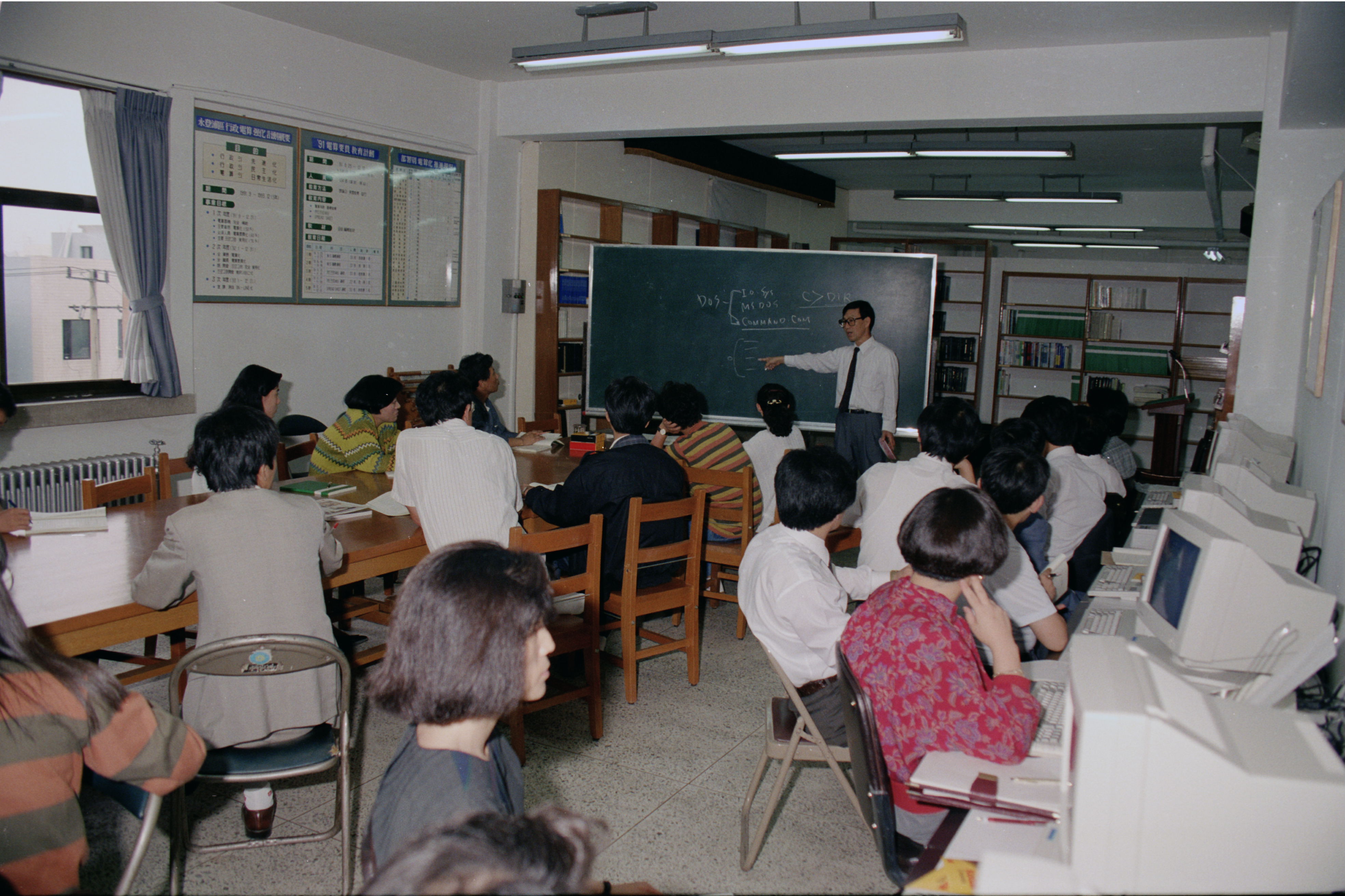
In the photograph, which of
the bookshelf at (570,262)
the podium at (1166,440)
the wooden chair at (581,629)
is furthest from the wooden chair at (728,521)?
the podium at (1166,440)

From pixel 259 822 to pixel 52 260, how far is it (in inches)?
124

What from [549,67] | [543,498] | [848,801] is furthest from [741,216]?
[848,801]

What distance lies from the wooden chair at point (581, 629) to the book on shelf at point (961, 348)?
8590 mm

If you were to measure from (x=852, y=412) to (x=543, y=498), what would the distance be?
2842mm

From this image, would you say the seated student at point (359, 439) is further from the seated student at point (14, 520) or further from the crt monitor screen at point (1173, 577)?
the crt monitor screen at point (1173, 577)

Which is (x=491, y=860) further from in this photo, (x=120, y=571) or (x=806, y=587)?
(x=120, y=571)

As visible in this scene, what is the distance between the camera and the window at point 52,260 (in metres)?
4.11

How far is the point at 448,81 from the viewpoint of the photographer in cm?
604

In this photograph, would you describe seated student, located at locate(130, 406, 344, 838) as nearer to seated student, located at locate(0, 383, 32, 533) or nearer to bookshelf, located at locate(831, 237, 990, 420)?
seated student, located at locate(0, 383, 32, 533)

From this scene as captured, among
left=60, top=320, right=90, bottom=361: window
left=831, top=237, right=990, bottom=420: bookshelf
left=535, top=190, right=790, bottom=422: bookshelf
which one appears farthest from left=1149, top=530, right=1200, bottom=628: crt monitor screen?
left=831, top=237, right=990, bottom=420: bookshelf

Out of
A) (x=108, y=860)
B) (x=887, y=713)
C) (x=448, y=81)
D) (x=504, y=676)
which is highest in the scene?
(x=448, y=81)

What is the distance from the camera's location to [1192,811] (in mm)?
1117

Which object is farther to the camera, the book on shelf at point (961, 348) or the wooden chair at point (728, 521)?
the book on shelf at point (961, 348)

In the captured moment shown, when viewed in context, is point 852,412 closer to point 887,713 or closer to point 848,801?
point 848,801
